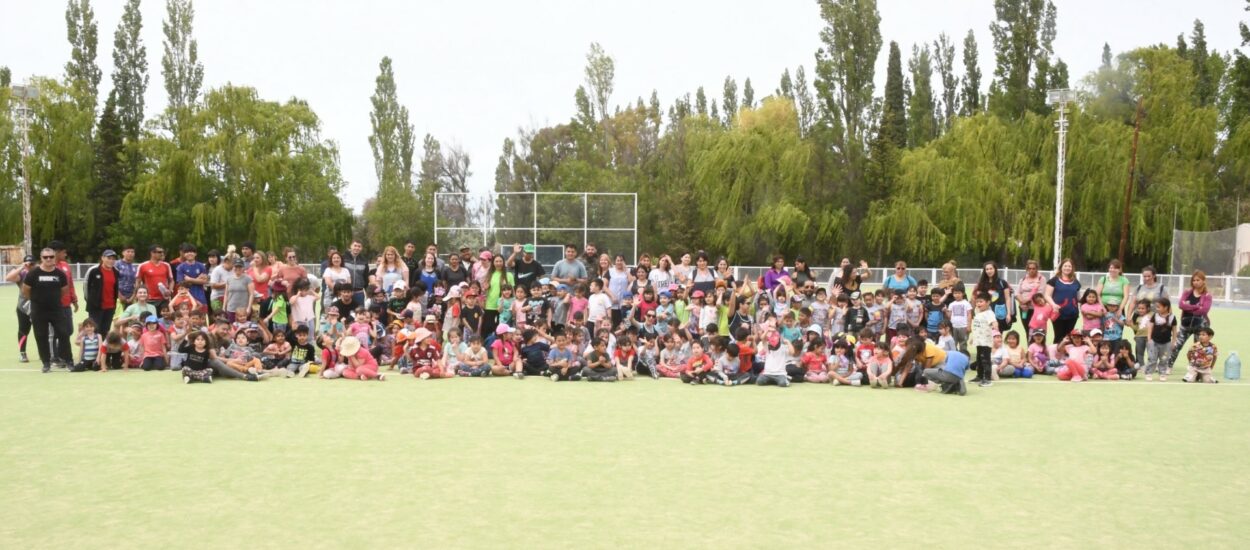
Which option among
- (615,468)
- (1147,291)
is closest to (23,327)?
(615,468)

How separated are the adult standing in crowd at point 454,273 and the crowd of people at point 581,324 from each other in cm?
2

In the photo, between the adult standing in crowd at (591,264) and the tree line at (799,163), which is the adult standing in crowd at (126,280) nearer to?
the adult standing in crowd at (591,264)

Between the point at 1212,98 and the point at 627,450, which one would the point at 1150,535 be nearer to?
the point at 627,450

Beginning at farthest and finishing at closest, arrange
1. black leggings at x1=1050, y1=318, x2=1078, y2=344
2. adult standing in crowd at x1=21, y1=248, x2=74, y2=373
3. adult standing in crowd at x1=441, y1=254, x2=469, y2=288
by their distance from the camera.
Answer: adult standing in crowd at x1=441, y1=254, x2=469, y2=288 → black leggings at x1=1050, y1=318, x2=1078, y2=344 → adult standing in crowd at x1=21, y1=248, x2=74, y2=373

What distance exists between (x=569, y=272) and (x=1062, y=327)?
6.74 meters

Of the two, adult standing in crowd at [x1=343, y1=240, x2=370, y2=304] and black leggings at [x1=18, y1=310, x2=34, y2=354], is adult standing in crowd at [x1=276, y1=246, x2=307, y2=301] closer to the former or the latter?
adult standing in crowd at [x1=343, y1=240, x2=370, y2=304]

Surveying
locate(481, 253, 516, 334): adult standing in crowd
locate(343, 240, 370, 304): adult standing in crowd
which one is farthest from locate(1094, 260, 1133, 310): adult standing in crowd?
locate(343, 240, 370, 304): adult standing in crowd

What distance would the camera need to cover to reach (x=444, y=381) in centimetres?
1148

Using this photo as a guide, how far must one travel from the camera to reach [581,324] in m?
13.2

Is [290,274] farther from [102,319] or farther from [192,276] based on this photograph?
[102,319]

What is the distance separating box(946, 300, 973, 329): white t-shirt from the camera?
40.3 ft

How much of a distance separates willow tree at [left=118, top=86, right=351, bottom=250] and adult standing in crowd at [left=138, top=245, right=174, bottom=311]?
31.7 metres

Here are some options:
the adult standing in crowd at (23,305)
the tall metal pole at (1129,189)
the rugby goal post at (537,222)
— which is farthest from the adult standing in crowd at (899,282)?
the tall metal pole at (1129,189)

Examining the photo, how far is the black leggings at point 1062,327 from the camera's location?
12633 mm
